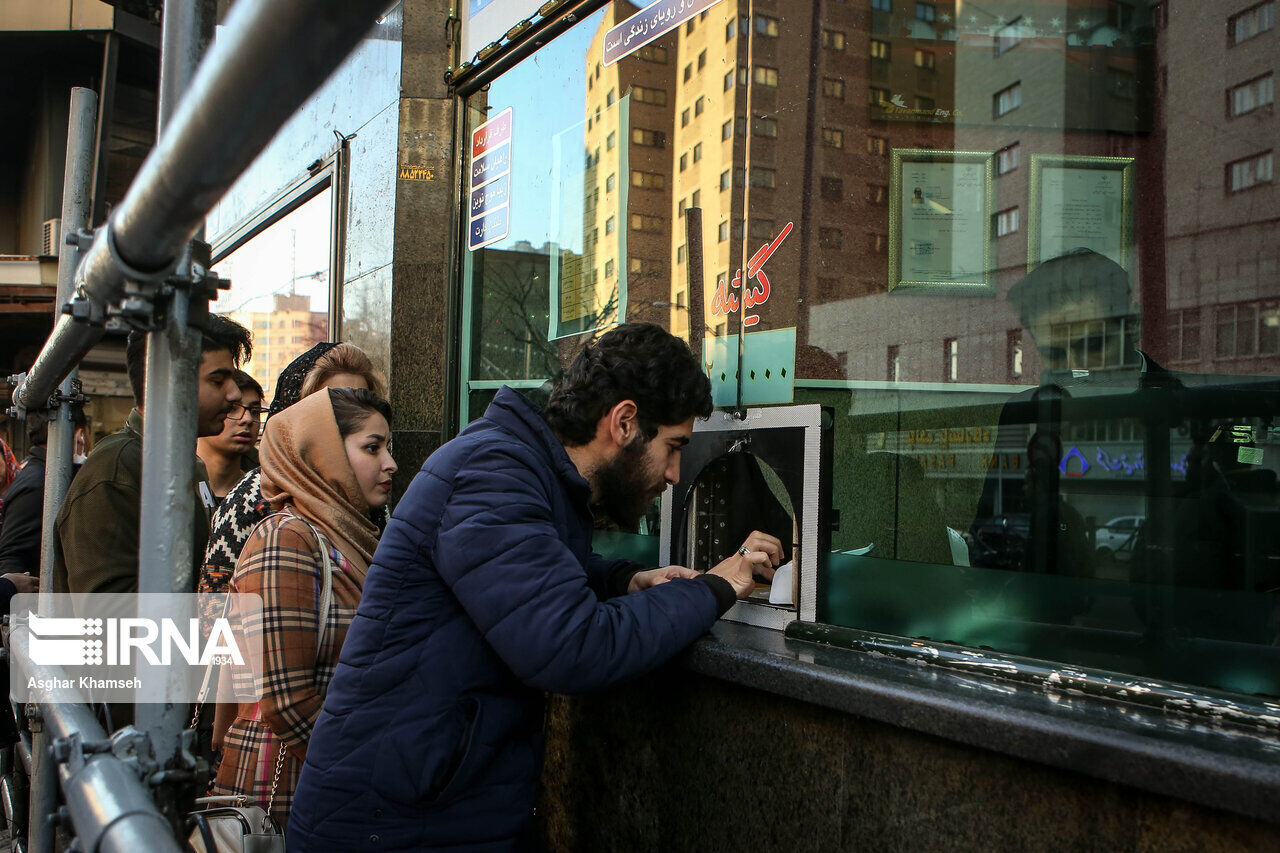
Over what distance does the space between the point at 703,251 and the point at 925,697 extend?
1.95 metres

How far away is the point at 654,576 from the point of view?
2.53 m

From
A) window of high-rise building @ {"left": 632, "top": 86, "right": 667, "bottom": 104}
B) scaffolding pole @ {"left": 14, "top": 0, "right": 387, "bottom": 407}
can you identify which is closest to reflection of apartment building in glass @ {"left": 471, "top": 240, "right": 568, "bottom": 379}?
window of high-rise building @ {"left": 632, "top": 86, "right": 667, "bottom": 104}

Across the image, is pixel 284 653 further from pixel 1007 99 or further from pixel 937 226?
pixel 1007 99

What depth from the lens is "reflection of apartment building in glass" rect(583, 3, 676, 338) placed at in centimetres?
377

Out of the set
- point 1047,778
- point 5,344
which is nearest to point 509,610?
point 1047,778

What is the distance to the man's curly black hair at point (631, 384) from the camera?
2336 millimetres

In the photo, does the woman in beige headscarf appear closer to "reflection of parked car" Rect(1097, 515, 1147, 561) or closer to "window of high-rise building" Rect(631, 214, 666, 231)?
"window of high-rise building" Rect(631, 214, 666, 231)

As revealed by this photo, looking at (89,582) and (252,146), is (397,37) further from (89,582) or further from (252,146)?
(252,146)

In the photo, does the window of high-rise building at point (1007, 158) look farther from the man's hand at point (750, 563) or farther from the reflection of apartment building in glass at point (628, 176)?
the man's hand at point (750, 563)

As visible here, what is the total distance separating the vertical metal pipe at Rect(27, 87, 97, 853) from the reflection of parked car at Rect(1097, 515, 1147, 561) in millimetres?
2452

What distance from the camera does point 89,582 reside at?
Answer: 2951mm

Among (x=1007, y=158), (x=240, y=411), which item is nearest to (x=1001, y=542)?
(x=1007, y=158)

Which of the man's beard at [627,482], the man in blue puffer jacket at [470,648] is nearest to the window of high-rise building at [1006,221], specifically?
the man's beard at [627,482]

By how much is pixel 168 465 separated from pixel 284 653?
3.95ft
